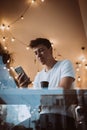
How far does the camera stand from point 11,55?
109cm

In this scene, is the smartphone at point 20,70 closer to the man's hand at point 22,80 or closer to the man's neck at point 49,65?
the man's hand at point 22,80

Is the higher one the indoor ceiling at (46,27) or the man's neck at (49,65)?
the indoor ceiling at (46,27)

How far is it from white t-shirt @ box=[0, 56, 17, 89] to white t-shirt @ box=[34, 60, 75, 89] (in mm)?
113

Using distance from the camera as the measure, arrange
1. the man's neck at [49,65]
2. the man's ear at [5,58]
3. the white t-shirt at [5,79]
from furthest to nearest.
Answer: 1. the man's neck at [49,65]
2. the man's ear at [5,58]
3. the white t-shirt at [5,79]

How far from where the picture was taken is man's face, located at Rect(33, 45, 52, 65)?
1.07m

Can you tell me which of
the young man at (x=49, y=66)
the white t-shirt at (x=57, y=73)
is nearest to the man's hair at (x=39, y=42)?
the young man at (x=49, y=66)

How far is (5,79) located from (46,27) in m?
0.60

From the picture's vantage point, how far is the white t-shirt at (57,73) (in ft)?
3.37

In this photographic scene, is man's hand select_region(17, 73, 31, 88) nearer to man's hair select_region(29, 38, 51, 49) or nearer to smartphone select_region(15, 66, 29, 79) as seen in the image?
smartphone select_region(15, 66, 29, 79)

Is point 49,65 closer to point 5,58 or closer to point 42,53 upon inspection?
point 42,53

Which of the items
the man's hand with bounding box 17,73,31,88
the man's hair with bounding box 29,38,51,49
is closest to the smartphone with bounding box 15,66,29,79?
the man's hand with bounding box 17,73,31,88

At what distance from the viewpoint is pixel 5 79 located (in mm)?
929

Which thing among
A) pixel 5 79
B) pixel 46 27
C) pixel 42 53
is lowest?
pixel 5 79

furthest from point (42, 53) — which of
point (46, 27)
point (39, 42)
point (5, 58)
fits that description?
point (46, 27)
